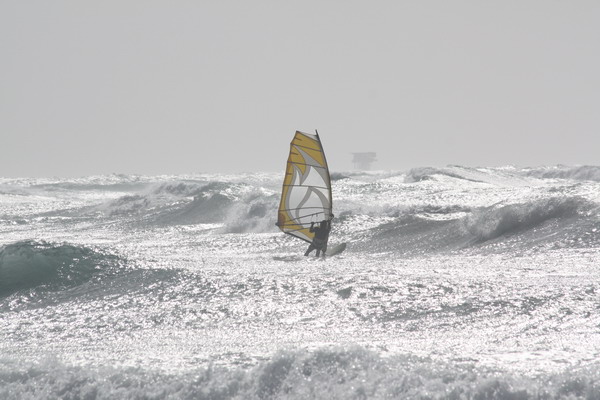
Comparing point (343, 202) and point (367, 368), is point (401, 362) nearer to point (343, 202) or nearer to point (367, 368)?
point (367, 368)

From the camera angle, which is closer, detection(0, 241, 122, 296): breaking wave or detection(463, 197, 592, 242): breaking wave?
detection(0, 241, 122, 296): breaking wave

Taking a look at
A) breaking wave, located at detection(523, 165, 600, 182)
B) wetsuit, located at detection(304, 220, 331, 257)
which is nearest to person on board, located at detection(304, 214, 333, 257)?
wetsuit, located at detection(304, 220, 331, 257)

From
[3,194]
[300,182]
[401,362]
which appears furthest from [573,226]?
[3,194]

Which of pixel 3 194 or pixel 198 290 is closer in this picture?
pixel 198 290

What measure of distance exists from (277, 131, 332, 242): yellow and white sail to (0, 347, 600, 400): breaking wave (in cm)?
837

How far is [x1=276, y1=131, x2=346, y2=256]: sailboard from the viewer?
14312 mm

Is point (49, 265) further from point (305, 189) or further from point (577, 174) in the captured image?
point (577, 174)

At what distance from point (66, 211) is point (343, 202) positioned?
52.2 ft

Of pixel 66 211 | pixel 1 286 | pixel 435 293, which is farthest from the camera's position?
pixel 66 211

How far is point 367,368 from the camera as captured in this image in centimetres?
576

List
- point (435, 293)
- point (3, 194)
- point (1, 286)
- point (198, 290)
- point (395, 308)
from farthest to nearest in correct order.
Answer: point (3, 194)
point (1, 286)
point (198, 290)
point (435, 293)
point (395, 308)

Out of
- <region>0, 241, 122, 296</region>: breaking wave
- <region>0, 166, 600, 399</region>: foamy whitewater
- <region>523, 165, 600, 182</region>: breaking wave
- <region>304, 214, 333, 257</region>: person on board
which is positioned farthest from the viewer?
<region>523, 165, 600, 182</region>: breaking wave

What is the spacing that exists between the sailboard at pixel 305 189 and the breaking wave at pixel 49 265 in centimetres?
363

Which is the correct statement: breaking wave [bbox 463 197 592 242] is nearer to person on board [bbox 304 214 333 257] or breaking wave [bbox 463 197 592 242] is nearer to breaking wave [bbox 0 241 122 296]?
person on board [bbox 304 214 333 257]
